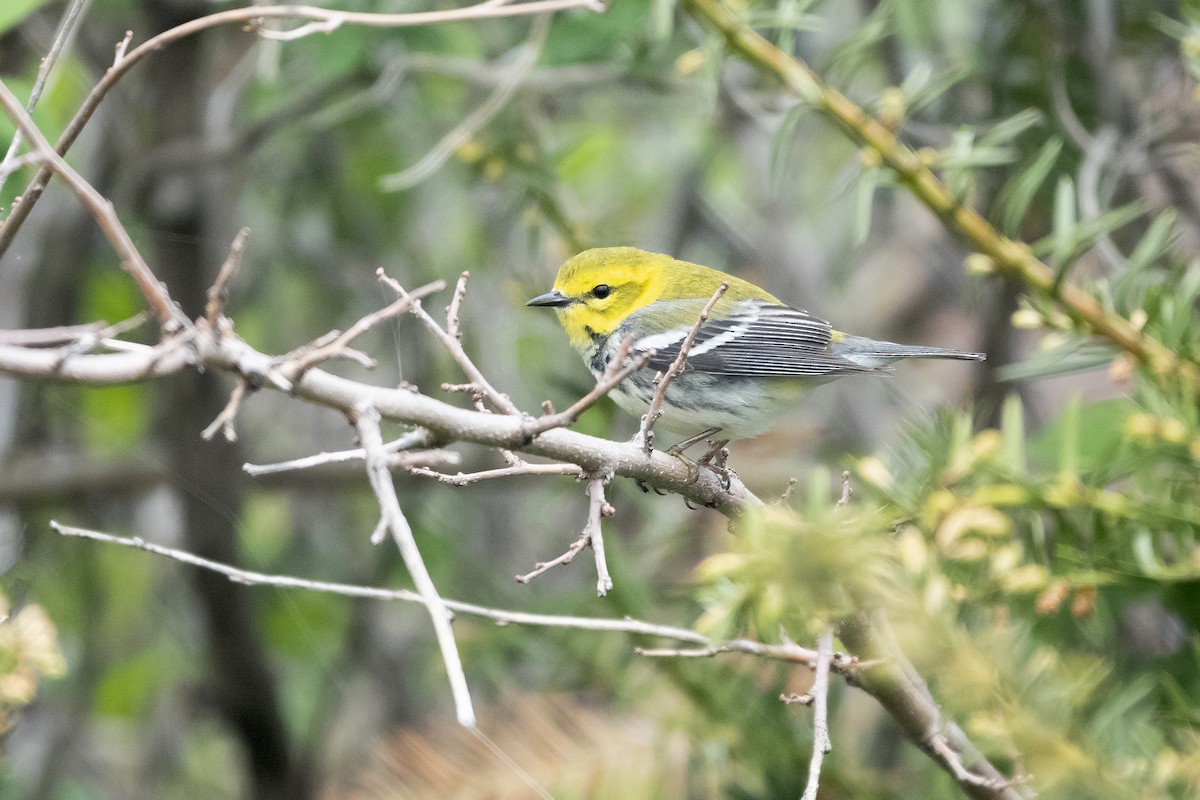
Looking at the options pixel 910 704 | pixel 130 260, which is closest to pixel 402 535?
pixel 130 260

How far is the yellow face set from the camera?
2594 millimetres

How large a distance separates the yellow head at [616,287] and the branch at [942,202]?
76cm

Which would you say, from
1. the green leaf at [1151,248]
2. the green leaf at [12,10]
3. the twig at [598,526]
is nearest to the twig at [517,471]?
the twig at [598,526]

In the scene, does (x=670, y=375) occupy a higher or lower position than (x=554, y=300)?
higher

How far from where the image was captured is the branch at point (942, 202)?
153cm

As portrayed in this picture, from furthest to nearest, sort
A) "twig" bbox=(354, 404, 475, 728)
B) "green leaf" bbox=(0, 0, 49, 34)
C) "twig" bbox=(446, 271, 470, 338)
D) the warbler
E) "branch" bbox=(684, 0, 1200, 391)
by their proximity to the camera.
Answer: the warbler → "green leaf" bbox=(0, 0, 49, 34) → "branch" bbox=(684, 0, 1200, 391) → "twig" bbox=(446, 271, 470, 338) → "twig" bbox=(354, 404, 475, 728)

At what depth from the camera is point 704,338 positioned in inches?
108

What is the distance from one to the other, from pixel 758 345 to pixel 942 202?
967 millimetres

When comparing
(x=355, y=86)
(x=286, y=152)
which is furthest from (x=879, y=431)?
(x=286, y=152)

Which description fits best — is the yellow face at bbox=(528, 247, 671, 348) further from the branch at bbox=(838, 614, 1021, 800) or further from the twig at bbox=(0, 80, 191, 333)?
the twig at bbox=(0, 80, 191, 333)

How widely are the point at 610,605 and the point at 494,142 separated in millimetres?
1225

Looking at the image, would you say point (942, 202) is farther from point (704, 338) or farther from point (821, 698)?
point (704, 338)

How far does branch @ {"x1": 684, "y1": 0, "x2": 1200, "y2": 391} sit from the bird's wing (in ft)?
2.56

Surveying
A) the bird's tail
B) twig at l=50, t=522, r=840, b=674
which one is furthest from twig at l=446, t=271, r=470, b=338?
the bird's tail
